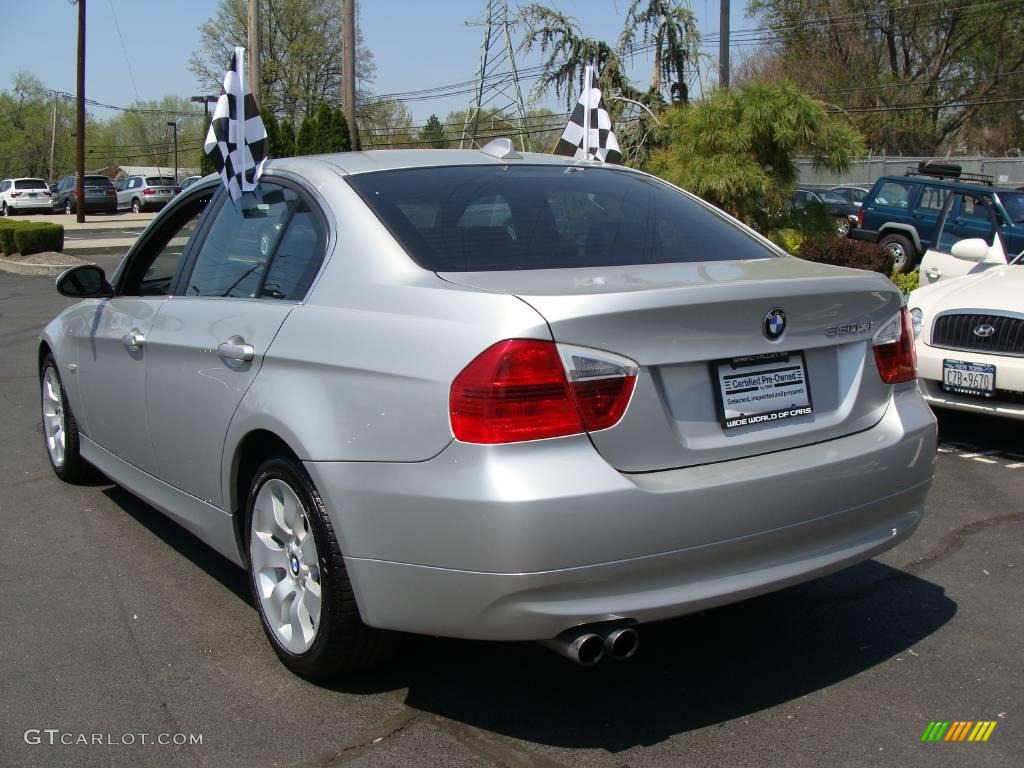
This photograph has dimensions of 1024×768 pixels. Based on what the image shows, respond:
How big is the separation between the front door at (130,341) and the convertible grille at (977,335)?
173 inches

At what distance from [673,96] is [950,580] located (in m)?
10.8

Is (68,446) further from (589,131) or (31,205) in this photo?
(31,205)

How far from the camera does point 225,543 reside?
3738 millimetres

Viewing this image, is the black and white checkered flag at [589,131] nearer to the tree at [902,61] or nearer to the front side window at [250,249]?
the front side window at [250,249]

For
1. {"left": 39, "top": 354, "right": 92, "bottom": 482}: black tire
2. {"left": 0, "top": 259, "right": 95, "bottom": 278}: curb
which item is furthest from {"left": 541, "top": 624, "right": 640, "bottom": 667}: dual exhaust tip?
{"left": 0, "top": 259, "right": 95, "bottom": 278}: curb

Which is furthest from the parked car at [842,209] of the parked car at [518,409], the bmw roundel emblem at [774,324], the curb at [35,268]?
the bmw roundel emblem at [774,324]

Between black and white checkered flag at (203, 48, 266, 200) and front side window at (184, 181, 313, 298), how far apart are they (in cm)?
9

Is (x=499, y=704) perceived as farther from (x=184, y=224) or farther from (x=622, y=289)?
(x=184, y=224)

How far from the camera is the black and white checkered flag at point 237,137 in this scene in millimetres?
4082

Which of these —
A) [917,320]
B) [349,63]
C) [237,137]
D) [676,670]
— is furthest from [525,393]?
[349,63]

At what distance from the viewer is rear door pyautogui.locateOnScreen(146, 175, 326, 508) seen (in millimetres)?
3473

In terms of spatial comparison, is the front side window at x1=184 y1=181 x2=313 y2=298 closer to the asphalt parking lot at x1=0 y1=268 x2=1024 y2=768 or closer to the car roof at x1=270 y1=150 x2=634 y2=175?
the car roof at x1=270 y1=150 x2=634 y2=175

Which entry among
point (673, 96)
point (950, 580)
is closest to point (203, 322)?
point (950, 580)

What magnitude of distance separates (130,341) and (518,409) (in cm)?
225
